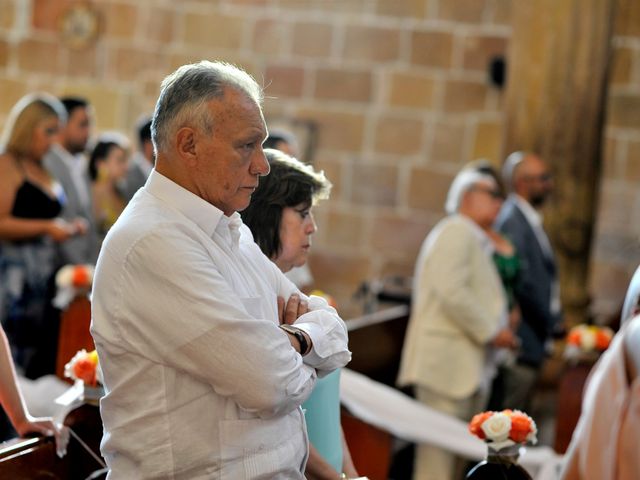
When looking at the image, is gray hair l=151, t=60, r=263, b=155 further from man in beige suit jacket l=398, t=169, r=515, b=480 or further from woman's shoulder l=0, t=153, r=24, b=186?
woman's shoulder l=0, t=153, r=24, b=186

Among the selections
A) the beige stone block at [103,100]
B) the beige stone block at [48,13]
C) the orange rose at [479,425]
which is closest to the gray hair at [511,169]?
the orange rose at [479,425]

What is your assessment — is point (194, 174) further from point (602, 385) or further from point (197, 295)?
point (602, 385)

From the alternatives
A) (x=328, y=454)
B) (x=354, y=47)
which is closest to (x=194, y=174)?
(x=328, y=454)

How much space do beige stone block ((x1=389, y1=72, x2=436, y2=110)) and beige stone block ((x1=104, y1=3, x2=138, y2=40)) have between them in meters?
2.19

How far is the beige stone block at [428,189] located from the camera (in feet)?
31.9

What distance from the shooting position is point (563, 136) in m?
7.75

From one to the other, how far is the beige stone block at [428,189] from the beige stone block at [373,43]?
3.04 feet

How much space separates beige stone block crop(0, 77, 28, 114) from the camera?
10.5 metres

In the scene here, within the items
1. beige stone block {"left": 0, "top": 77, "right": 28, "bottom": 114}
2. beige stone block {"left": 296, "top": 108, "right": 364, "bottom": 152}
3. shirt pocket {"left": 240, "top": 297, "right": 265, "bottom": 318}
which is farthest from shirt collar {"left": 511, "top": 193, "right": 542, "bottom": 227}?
beige stone block {"left": 0, "top": 77, "right": 28, "bottom": 114}

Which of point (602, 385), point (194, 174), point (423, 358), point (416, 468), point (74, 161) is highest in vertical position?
point (194, 174)

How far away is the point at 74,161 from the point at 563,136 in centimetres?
301

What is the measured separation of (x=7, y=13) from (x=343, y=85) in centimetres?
297

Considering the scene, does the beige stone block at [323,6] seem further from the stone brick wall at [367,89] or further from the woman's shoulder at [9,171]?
the woman's shoulder at [9,171]

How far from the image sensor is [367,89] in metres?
9.81
